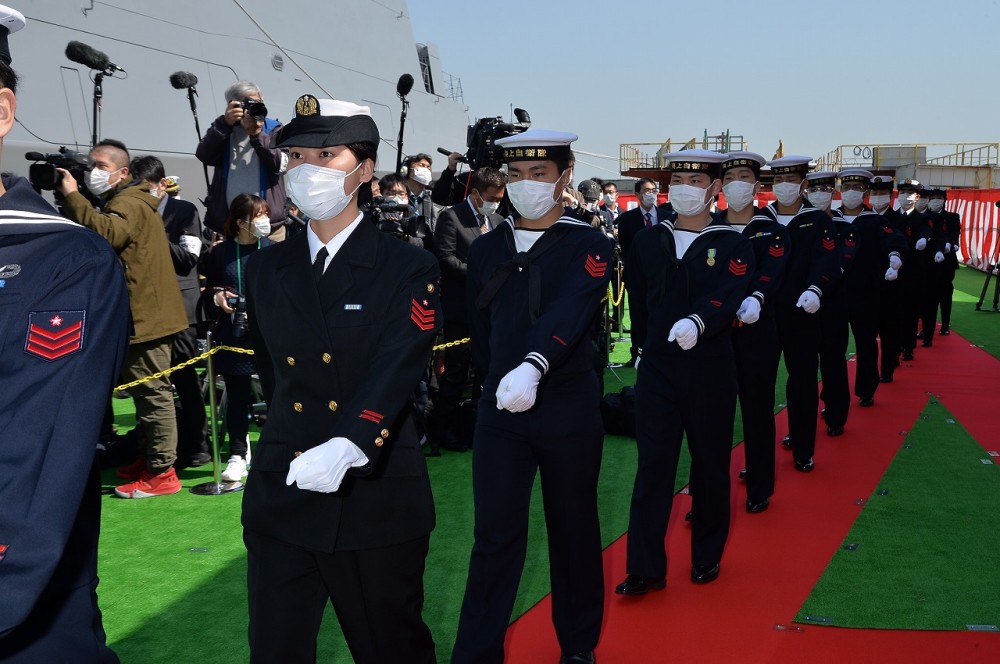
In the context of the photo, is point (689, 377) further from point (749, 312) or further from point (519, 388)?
point (519, 388)

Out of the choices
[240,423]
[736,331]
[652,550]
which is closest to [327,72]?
[240,423]

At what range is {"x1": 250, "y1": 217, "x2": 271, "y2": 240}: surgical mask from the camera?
247 inches

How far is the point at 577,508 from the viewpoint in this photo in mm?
3711

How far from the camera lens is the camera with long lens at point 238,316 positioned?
6207mm

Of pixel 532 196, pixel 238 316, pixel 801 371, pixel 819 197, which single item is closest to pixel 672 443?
pixel 532 196

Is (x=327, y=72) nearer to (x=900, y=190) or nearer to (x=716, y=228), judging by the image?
(x=900, y=190)

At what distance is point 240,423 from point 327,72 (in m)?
13.3

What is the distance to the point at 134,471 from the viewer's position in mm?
6766

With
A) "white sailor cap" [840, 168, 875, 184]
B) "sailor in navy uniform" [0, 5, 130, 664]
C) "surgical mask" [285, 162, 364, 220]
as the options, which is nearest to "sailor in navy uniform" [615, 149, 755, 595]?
"surgical mask" [285, 162, 364, 220]

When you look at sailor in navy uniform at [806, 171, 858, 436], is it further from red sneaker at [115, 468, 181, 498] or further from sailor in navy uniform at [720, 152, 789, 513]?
red sneaker at [115, 468, 181, 498]

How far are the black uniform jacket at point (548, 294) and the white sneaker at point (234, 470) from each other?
3201 millimetres

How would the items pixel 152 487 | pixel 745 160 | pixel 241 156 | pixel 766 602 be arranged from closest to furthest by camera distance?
pixel 766 602, pixel 745 160, pixel 152 487, pixel 241 156

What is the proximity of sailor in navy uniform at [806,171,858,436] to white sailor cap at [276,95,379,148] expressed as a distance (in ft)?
17.2

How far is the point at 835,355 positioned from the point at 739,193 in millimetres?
2548
